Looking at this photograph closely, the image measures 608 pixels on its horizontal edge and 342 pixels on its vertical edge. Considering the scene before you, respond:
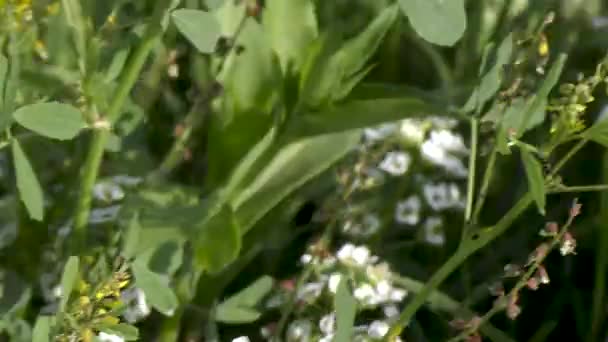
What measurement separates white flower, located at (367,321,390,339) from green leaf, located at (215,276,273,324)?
0.12 m

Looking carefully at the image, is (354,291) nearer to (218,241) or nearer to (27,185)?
(218,241)

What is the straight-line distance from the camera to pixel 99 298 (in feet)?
2.50

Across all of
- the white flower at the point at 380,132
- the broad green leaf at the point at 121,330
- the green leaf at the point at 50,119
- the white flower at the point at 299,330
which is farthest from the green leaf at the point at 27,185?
the white flower at the point at 380,132

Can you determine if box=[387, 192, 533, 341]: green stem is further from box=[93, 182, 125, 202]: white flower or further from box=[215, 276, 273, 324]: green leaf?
box=[93, 182, 125, 202]: white flower

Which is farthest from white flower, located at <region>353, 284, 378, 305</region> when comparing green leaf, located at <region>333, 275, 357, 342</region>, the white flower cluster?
green leaf, located at <region>333, 275, 357, 342</region>

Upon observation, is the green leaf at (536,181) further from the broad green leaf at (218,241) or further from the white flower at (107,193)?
the white flower at (107,193)

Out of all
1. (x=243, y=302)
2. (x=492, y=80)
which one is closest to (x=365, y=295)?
(x=243, y=302)

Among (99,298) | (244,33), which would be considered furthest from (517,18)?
(99,298)

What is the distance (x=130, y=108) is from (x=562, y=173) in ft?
1.90

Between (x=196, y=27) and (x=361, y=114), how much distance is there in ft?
0.66

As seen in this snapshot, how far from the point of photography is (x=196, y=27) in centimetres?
83

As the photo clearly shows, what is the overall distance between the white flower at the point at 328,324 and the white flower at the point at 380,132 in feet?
0.72

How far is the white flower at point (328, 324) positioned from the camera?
0.90 meters

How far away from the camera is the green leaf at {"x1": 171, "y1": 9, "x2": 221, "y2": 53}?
2.70 ft
